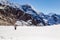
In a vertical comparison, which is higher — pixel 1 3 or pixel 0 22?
pixel 1 3

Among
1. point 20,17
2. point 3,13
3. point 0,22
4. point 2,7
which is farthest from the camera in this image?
point 20,17

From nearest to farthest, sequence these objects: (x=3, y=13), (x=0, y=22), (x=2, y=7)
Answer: (x=0, y=22) → (x=3, y=13) → (x=2, y=7)

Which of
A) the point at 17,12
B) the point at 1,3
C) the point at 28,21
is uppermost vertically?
the point at 1,3

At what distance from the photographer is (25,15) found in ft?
526

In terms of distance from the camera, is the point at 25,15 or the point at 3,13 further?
the point at 25,15

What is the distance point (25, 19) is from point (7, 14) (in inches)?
988

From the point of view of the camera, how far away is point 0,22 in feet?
365

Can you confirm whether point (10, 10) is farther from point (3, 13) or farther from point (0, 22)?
point (0, 22)

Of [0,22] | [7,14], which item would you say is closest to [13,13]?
[7,14]

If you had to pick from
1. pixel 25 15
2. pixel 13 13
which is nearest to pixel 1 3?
pixel 13 13

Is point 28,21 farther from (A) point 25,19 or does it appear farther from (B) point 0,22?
(B) point 0,22

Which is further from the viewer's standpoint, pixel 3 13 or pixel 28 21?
pixel 28 21

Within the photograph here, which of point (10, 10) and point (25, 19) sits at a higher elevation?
point (10, 10)

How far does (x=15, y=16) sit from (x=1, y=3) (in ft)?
68.7
